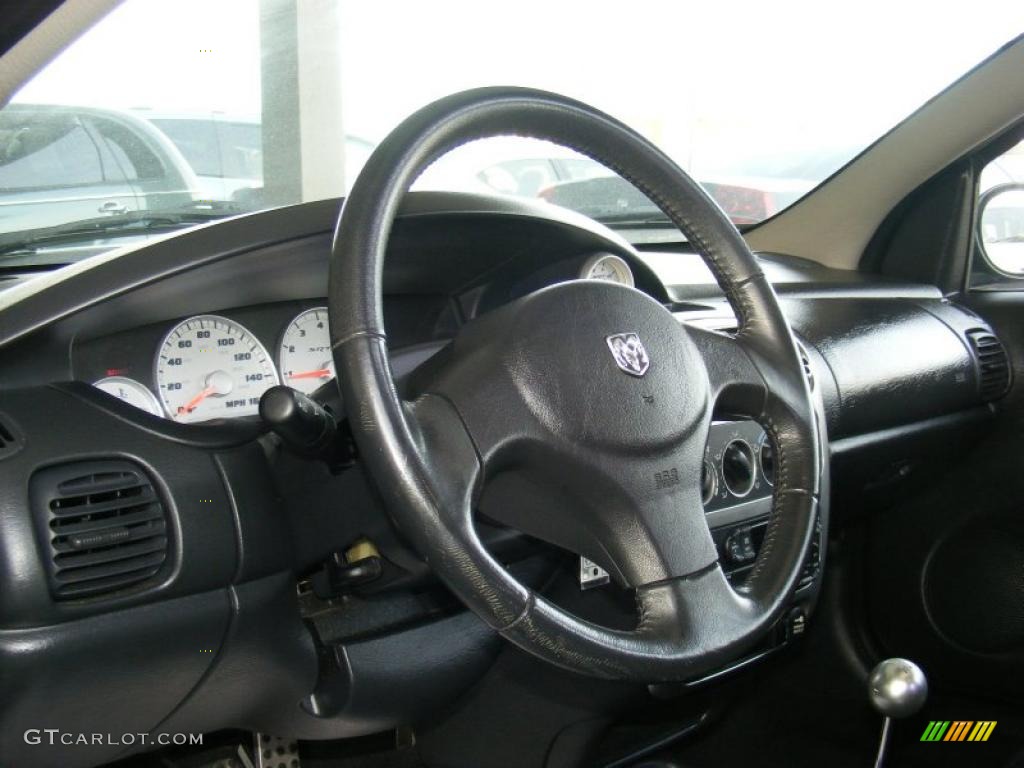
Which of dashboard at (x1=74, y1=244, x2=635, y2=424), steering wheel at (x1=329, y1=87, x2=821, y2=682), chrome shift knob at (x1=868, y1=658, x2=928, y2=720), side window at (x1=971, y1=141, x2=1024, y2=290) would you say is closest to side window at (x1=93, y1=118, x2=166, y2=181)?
dashboard at (x1=74, y1=244, x2=635, y2=424)

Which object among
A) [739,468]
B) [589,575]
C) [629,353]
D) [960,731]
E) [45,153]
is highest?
[45,153]

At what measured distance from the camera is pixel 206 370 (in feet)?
4.90

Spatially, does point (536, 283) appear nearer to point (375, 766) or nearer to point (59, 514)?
point (59, 514)

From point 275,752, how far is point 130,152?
3.18ft

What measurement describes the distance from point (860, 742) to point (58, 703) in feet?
5.51

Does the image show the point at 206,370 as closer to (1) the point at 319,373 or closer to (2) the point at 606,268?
(1) the point at 319,373

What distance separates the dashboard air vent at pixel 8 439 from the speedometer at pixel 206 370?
11.0 inches

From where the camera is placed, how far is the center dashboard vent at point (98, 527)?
119cm

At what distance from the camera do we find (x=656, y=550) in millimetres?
1119

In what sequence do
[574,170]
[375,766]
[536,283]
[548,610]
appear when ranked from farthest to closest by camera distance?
[574,170] → [375,766] → [536,283] → [548,610]

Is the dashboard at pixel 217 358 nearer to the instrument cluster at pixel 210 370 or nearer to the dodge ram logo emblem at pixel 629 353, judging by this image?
the instrument cluster at pixel 210 370

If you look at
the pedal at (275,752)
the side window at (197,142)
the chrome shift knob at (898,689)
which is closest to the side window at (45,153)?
the side window at (197,142)

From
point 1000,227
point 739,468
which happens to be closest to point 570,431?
point 739,468

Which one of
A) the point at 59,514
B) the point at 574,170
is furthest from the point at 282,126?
the point at 59,514
